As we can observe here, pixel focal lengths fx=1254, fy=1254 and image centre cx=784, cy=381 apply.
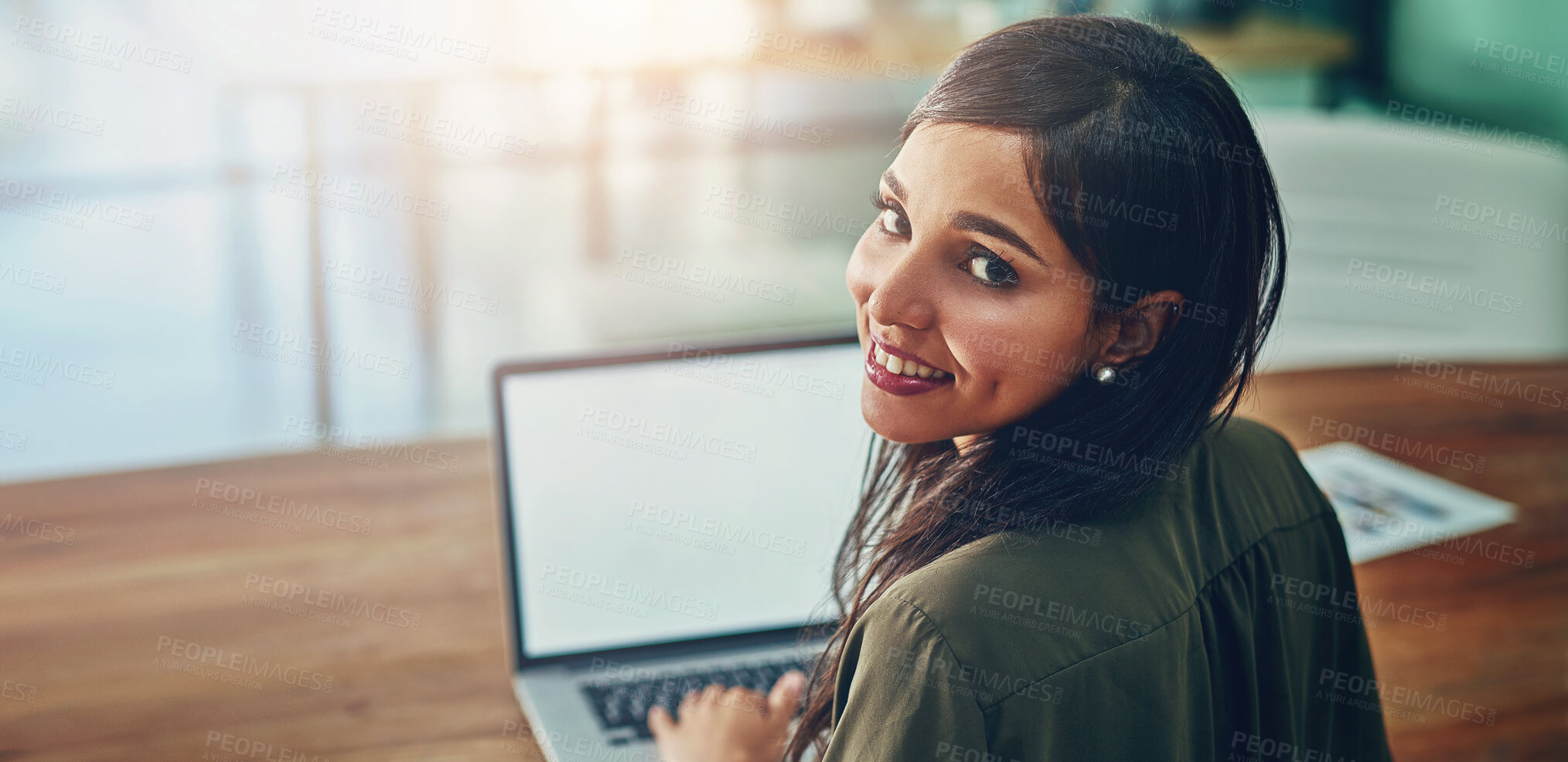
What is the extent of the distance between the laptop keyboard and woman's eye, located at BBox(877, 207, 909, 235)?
1.57ft

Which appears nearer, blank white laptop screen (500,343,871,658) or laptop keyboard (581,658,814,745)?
laptop keyboard (581,658,814,745)

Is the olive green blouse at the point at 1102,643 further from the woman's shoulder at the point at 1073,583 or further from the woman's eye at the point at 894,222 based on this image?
the woman's eye at the point at 894,222

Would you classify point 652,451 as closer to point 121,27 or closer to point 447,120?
point 447,120

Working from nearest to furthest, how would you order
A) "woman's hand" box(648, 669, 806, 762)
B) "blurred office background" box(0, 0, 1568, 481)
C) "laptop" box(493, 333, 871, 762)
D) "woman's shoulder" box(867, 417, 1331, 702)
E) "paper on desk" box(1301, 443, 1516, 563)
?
"woman's shoulder" box(867, 417, 1331, 702) → "woman's hand" box(648, 669, 806, 762) → "laptop" box(493, 333, 871, 762) → "paper on desk" box(1301, 443, 1516, 563) → "blurred office background" box(0, 0, 1568, 481)

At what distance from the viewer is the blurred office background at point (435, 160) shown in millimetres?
3262

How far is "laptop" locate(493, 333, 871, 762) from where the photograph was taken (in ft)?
3.70

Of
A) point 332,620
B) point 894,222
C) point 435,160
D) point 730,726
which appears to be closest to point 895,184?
point 894,222

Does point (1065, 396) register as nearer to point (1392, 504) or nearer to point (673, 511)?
point (673, 511)

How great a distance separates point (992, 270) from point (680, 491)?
578 mm

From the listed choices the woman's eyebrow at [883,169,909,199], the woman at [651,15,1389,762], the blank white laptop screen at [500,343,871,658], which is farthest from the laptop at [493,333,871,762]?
the woman's eyebrow at [883,169,909,199]

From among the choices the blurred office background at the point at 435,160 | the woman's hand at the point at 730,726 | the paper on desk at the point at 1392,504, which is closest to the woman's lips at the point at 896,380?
the woman's hand at the point at 730,726

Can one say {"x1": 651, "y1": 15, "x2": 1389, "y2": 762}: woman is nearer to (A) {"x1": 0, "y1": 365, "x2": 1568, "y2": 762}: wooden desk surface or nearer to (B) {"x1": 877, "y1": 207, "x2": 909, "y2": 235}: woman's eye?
(B) {"x1": 877, "y1": 207, "x2": 909, "y2": 235}: woman's eye

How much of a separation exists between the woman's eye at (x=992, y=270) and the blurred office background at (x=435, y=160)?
2355 mm

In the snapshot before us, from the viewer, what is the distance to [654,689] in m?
1.08
